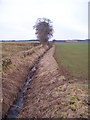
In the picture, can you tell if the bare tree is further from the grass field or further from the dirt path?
the dirt path

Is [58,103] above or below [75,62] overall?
above

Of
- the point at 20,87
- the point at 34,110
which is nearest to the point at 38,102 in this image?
the point at 34,110

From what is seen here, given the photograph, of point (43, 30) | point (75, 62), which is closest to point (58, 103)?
point (75, 62)

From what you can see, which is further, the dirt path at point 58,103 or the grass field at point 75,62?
the grass field at point 75,62

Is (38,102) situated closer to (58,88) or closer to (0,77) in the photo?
(58,88)

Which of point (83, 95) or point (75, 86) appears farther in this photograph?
point (75, 86)

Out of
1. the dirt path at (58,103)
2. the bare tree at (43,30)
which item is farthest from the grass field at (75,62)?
the bare tree at (43,30)

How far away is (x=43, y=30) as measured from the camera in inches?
4136

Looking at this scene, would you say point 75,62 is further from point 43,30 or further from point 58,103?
point 43,30

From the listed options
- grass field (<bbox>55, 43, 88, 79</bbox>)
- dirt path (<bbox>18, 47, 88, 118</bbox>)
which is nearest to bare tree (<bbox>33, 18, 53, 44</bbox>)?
grass field (<bbox>55, 43, 88, 79</bbox>)

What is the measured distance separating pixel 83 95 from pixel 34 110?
2943 millimetres

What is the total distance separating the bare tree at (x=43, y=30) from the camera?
105m

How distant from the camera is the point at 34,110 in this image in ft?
52.2

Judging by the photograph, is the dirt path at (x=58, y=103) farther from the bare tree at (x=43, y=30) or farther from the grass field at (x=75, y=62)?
the bare tree at (x=43, y=30)
